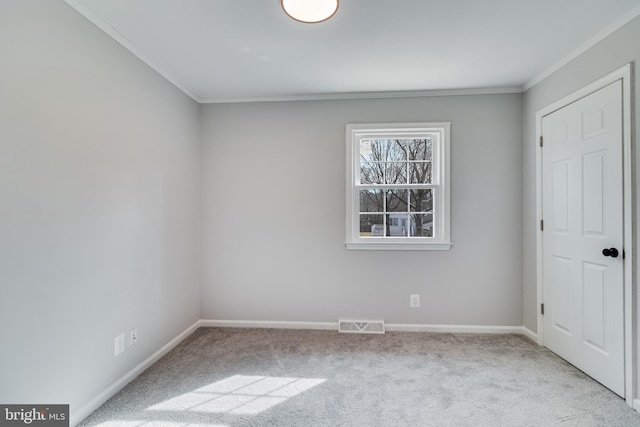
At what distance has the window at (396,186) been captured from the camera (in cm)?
305

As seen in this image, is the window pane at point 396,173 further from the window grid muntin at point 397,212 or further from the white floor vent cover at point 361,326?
the white floor vent cover at point 361,326

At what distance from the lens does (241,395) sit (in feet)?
6.49

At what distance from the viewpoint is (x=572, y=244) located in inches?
91.6

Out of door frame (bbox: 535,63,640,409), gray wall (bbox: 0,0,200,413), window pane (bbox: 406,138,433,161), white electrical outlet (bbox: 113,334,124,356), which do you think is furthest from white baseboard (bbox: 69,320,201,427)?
door frame (bbox: 535,63,640,409)

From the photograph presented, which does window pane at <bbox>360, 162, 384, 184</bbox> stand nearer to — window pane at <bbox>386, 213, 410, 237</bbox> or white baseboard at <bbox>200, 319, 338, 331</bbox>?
window pane at <bbox>386, 213, 410, 237</bbox>

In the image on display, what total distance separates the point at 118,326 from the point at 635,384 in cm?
339

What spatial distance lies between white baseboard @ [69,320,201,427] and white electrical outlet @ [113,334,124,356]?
0.19 m

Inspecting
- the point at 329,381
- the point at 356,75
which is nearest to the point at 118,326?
the point at 329,381

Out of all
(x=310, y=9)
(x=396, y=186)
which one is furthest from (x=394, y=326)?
(x=310, y=9)

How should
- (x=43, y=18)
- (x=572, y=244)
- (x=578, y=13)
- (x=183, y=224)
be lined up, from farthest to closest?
(x=183, y=224) < (x=572, y=244) < (x=578, y=13) < (x=43, y=18)

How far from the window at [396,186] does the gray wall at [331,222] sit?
0.37 feet

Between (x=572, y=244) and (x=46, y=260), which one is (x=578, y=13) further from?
(x=46, y=260)

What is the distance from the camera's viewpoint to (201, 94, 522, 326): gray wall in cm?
297

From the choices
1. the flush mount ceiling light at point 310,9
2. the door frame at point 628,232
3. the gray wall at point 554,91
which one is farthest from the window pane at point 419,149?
the flush mount ceiling light at point 310,9
